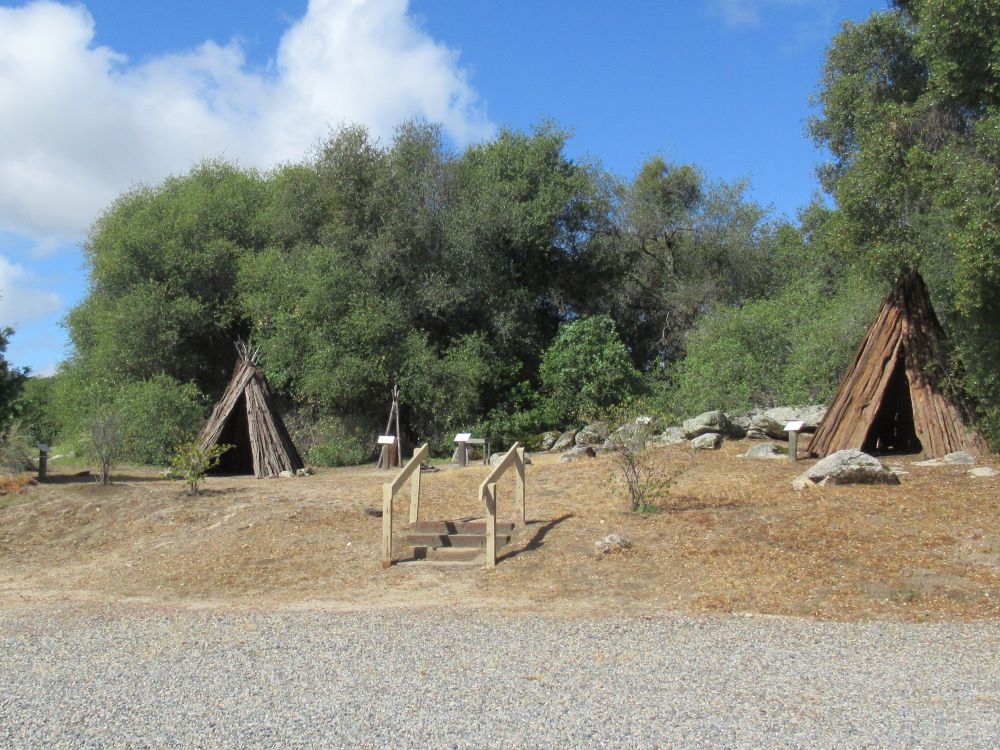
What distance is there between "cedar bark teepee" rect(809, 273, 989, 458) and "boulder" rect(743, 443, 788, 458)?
0.59 metres

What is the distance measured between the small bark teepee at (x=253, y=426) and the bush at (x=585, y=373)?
25.3 feet

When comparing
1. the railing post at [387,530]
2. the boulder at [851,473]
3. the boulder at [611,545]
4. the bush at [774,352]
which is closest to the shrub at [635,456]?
the boulder at [611,545]

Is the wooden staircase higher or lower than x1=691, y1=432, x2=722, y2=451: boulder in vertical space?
lower

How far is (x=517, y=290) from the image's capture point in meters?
24.7

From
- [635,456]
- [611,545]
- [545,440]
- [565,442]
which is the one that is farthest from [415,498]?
[545,440]

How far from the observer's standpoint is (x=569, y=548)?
10.0 metres

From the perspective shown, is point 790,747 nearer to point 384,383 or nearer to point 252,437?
point 252,437

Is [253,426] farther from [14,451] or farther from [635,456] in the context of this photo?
[635,456]

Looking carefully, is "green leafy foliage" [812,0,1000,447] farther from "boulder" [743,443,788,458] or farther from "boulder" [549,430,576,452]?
"boulder" [549,430,576,452]

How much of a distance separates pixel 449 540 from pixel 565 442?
10.8m

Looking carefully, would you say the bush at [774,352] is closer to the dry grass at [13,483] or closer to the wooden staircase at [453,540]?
the wooden staircase at [453,540]

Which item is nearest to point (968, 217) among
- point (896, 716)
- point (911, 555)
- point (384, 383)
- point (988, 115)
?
point (988, 115)

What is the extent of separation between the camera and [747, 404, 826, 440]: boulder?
17.2 meters

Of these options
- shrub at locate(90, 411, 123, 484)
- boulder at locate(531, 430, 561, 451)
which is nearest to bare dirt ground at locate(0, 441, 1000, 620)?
shrub at locate(90, 411, 123, 484)
